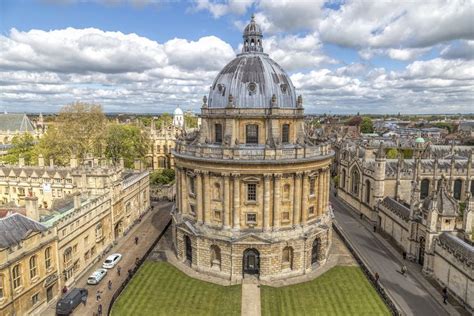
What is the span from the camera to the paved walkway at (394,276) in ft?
103

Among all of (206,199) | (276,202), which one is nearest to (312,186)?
(276,202)

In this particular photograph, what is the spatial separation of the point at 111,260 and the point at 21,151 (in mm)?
51139

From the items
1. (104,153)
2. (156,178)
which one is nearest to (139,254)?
(156,178)

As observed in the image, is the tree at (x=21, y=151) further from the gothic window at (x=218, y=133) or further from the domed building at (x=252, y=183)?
the gothic window at (x=218, y=133)

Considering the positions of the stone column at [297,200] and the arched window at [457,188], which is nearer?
the stone column at [297,200]

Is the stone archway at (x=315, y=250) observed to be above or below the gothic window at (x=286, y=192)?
below

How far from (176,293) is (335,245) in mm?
22011

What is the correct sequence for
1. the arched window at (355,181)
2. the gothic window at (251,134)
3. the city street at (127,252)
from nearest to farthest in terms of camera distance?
1. the city street at (127,252)
2. the gothic window at (251,134)
3. the arched window at (355,181)

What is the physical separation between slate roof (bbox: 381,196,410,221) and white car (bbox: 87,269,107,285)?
3618 cm

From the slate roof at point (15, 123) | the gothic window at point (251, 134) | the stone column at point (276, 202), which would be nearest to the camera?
the stone column at point (276, 202)

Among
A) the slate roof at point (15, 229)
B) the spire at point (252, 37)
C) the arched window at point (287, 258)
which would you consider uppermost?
the spire at point (252, 37)

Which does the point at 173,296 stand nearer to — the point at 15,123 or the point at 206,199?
the point at 206,199

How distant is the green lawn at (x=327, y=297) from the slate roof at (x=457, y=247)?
27.4ft

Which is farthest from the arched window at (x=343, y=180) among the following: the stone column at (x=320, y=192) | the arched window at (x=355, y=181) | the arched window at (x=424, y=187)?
the stone column at (x=320, y=192)
